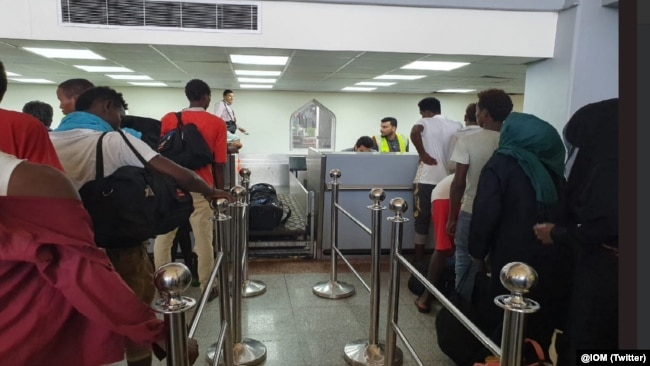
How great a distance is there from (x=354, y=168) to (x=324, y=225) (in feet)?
2.04

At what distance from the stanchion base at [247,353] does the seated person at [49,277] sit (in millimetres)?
1539

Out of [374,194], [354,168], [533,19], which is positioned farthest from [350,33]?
[374,194]

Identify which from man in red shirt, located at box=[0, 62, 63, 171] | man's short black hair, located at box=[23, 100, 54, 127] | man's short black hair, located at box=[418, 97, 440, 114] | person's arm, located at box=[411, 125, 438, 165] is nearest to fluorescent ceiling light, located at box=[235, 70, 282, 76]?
man's short black hair, located at box=[23, 100, 54, 127]

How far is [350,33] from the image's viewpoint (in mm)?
4273

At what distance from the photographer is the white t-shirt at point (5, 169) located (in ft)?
2.99

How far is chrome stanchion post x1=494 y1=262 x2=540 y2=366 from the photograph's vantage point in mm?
1040

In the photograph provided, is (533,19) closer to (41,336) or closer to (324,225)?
(324,225)

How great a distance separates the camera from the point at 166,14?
4.04 metres

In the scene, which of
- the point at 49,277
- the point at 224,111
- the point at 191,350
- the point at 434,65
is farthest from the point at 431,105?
the point at 224,111

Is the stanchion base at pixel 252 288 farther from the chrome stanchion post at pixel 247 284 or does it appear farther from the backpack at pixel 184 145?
the backpack at pixel 184 145

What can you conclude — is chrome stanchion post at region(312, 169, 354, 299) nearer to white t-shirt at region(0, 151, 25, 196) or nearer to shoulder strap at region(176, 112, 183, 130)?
shoulder strap at region(176, 112, 183, 130)

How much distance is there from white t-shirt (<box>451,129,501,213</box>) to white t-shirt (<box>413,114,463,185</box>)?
3.46 ft

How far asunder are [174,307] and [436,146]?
3.11 metres

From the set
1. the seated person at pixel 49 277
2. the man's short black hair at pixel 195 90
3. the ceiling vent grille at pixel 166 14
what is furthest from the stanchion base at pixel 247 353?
the ceiling vent grille at pixel 166 14
